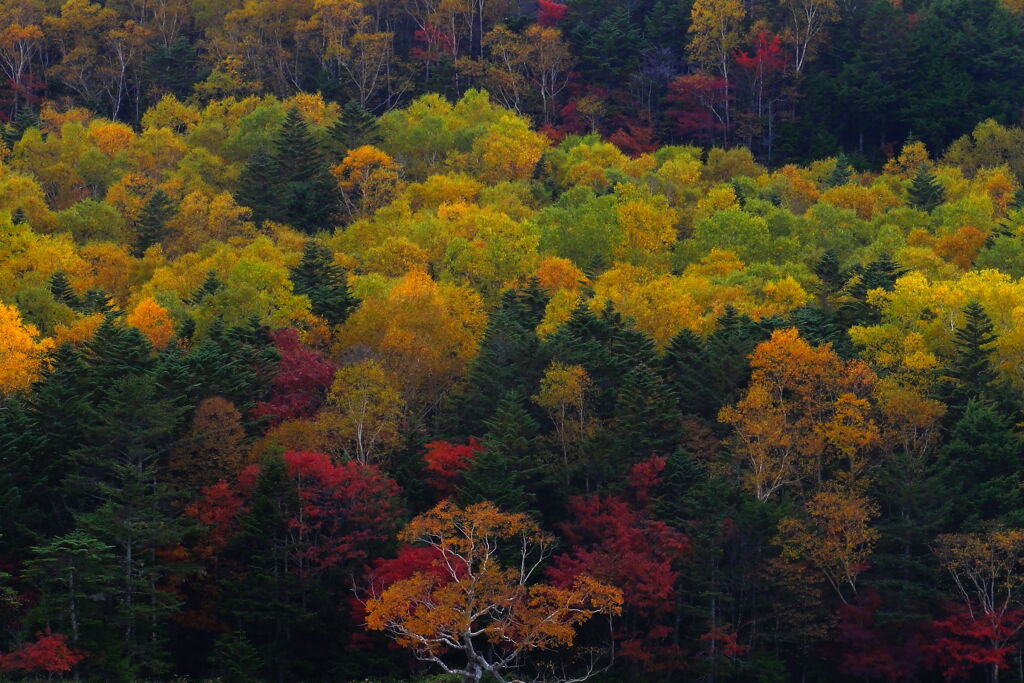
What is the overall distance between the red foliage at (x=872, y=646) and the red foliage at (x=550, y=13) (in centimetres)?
8344

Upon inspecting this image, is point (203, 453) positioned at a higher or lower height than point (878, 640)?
higher

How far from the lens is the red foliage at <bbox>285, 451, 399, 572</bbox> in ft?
194

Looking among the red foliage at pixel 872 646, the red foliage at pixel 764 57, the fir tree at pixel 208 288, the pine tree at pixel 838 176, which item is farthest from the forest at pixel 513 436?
the red foliage at pixel 764 57

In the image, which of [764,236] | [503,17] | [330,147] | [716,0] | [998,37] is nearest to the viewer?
[764,236]

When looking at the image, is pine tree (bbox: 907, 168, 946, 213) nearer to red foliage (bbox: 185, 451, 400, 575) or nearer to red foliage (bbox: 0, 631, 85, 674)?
red foliage (bbox: 185, 451, 400, 575)

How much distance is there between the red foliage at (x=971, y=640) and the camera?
5712cm

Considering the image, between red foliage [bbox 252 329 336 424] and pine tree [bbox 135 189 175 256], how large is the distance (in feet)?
88.8

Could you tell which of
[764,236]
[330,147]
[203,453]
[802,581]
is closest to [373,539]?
[203,453]

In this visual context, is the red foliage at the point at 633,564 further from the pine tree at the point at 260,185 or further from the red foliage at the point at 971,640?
the pine tree at the point at 260,185

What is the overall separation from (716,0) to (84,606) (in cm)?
8930

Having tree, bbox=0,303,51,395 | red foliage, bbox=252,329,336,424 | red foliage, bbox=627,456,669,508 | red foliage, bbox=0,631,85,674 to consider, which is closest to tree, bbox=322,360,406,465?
red foliage, bbox=252,329,336,424

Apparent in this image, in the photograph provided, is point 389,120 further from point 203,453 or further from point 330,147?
point 203,453

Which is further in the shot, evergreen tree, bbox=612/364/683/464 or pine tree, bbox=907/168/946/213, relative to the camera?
pine tree, bbox=907/168/946/213

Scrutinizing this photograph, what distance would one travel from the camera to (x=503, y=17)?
139000 mm
